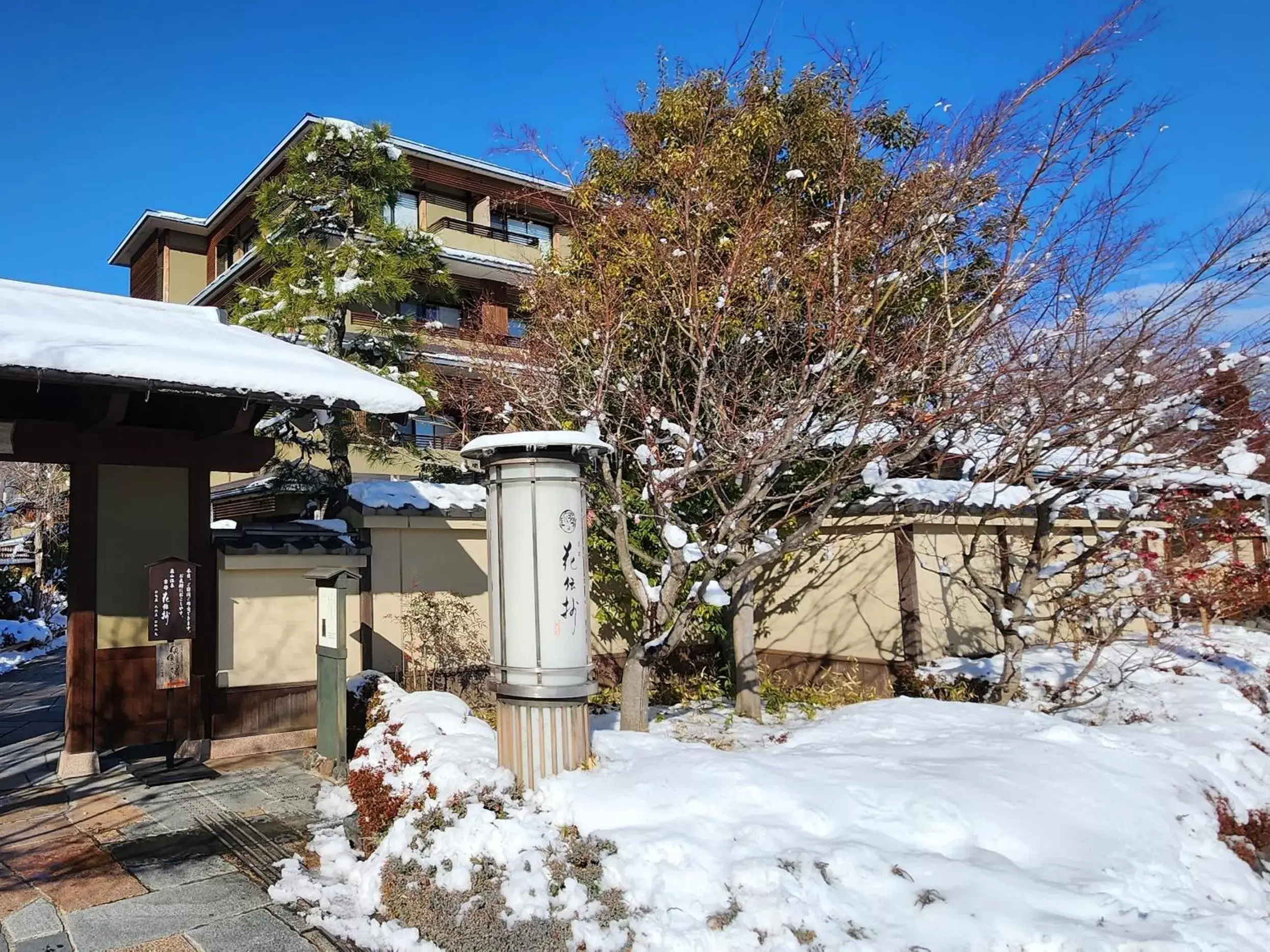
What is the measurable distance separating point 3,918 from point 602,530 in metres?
7.57

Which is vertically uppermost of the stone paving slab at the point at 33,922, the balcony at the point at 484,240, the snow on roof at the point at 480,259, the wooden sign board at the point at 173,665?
the balcony at the point at 484,240

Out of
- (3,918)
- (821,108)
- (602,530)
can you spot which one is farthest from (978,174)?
(3,918)

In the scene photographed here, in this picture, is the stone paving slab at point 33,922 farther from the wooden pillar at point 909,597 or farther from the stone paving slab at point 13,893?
the wooden pillar at point 909,597

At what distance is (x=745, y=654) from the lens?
32.8 ft

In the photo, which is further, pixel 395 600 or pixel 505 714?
pixel 395 600

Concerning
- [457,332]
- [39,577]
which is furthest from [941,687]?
[39,577]

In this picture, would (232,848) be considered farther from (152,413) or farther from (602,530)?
(602,530)

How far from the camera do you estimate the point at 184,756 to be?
27.9ft

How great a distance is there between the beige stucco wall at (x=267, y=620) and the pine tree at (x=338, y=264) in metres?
3.75

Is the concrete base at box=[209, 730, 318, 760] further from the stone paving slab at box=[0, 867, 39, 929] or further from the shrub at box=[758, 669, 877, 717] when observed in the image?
the shrub at box=[758, 669, 877, 717]

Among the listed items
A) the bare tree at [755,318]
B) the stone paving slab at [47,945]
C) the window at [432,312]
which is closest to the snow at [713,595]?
the bare tree at [755,318]

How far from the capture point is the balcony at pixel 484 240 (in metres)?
22.7

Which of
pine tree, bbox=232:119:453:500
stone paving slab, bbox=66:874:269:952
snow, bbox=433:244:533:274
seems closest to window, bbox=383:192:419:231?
snow, bbox=433:244:533:274

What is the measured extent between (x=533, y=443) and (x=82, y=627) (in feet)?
18.3
